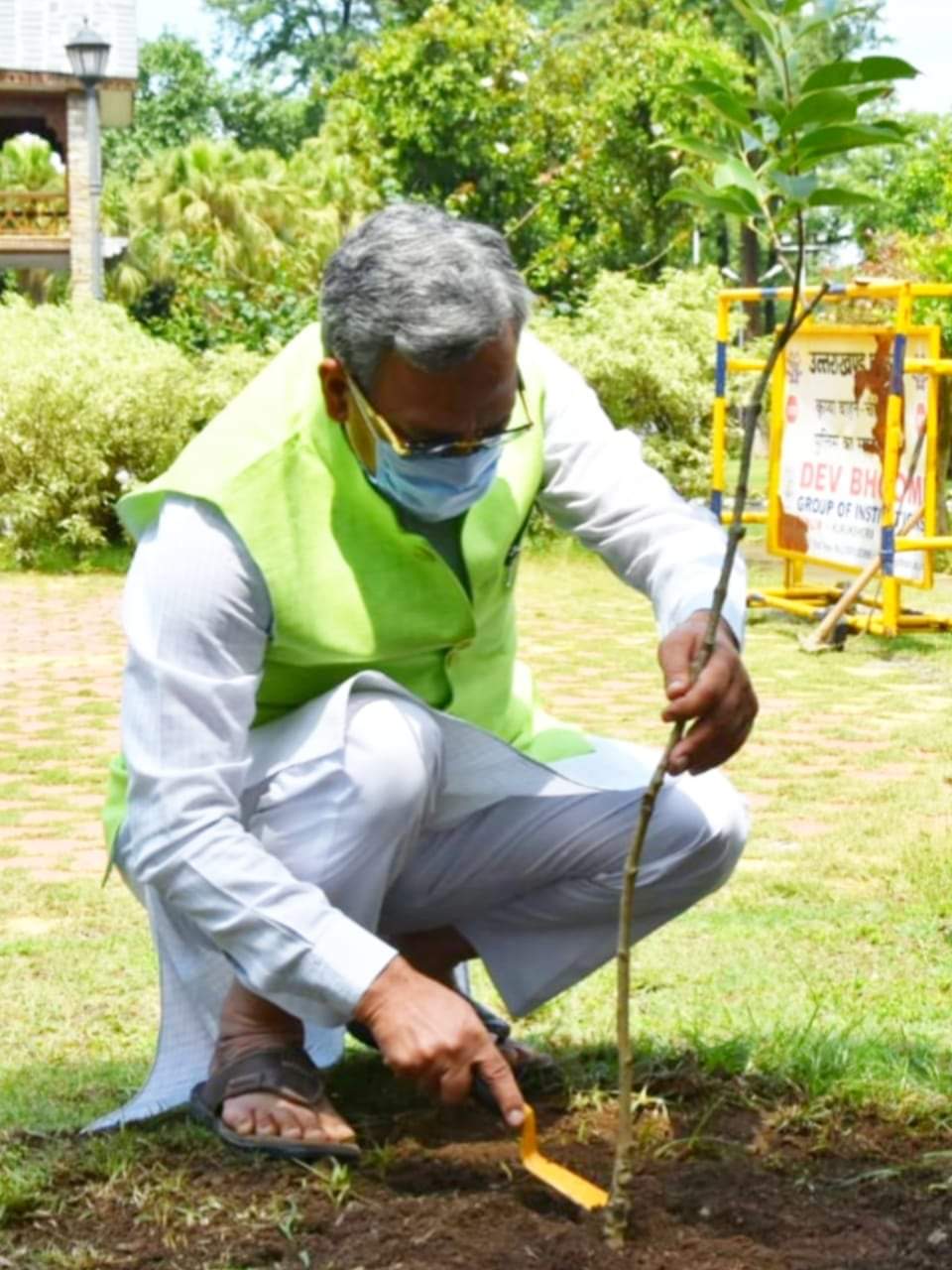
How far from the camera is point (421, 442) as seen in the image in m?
2.88

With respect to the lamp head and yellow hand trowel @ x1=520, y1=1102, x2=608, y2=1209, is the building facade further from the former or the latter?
yellow hand trowel @ x1=520, y1=1102, x2=608, y2=1209

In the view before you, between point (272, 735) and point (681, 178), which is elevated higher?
point (681, 178)

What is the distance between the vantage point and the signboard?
32.6ft

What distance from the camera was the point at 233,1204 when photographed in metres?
2.94

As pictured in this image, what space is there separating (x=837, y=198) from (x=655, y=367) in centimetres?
1234

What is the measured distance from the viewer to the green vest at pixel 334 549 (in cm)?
299

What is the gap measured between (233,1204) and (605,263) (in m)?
29.0

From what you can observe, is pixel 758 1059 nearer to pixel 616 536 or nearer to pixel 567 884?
pixel 567 884

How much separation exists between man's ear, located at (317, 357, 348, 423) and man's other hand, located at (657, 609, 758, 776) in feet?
1.83

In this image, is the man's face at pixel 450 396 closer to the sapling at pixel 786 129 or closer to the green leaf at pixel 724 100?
the sapling at pixel 786 129

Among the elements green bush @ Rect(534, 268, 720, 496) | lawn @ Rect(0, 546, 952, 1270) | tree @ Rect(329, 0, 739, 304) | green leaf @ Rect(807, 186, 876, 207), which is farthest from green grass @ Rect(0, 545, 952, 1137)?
tree @ Rect(329, 0, 739, 304)

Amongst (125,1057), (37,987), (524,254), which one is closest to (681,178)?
(125,1057)

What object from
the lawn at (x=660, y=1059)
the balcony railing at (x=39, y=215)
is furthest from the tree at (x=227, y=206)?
the lawn at (x=660, y=1059)

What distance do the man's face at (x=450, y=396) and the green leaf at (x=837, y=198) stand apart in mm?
589
